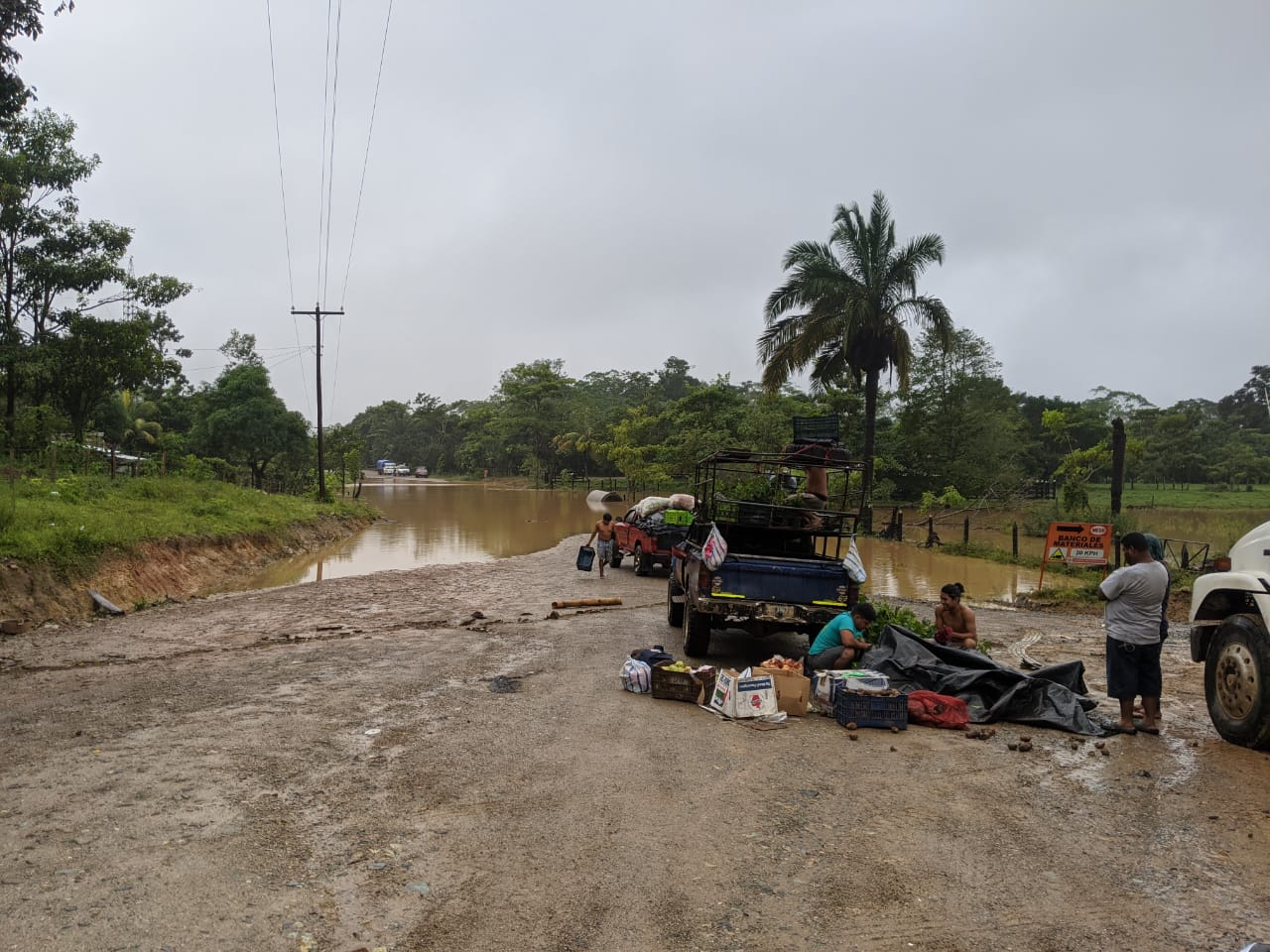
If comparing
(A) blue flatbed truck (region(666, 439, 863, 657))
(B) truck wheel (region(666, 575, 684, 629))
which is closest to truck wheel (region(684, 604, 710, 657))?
(A) blue flatbed truck (region(666, 439, 863, 657))

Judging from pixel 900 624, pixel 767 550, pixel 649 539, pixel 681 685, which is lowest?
pixel 681 685

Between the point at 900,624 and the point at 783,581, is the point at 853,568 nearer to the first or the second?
the point at 783,581

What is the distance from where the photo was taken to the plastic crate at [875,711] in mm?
7109

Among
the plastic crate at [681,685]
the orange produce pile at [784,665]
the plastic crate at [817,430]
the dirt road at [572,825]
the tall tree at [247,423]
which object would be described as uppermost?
the tall tree at [247,423]

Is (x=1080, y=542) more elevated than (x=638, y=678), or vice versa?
(x=1080, y=542)

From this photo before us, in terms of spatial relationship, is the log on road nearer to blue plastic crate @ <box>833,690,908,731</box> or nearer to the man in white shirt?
blue plastic crate @ <box>833,690,908,731</box>

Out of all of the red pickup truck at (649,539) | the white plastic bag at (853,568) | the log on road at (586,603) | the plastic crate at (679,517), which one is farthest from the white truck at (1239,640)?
the red pickup truck at (649,539)

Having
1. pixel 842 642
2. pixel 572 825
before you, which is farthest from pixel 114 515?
pixel 572 825

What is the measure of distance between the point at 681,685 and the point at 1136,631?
3749 mm

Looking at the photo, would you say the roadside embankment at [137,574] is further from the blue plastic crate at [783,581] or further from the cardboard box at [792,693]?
the cardboard box at [792,693]

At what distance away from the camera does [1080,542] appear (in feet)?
52.9

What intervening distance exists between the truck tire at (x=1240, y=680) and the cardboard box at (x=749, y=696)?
11.3 ft

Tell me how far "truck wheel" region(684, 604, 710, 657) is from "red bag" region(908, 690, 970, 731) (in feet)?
8.97

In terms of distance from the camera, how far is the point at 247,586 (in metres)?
19.5
